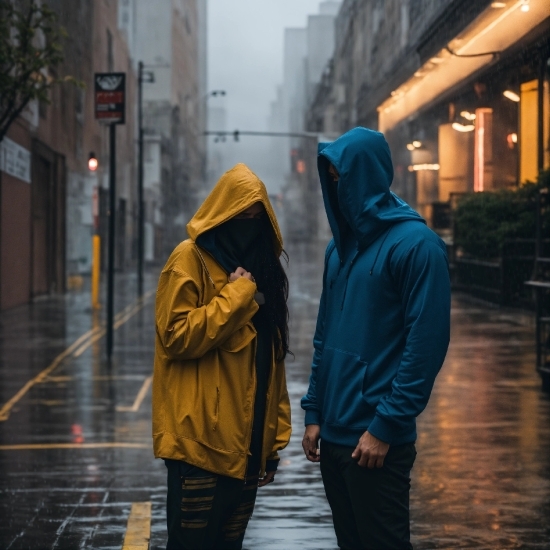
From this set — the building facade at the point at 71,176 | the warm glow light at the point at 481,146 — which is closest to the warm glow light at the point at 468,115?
the warm glow light at the point at 481,146

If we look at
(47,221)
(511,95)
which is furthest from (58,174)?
(511,95)

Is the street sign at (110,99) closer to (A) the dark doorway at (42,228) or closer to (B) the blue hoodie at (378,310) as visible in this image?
(B) the blue hoodie at (378,310)

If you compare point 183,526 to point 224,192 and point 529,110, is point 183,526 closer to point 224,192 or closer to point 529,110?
point 224,192

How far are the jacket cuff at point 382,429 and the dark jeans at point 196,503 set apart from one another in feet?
2.45

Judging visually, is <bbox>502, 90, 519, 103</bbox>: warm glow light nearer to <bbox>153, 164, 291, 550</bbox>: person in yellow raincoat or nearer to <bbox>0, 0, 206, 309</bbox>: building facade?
<bbox>0, 0, 206, 309</bbox>: building facade

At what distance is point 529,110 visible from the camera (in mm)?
27141

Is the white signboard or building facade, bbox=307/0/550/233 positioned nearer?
the white signboard

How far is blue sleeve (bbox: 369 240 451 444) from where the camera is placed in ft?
11.4

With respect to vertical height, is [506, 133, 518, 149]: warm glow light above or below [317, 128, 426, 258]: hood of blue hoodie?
above

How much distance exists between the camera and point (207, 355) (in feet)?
13.0

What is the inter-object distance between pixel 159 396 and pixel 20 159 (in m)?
23.9

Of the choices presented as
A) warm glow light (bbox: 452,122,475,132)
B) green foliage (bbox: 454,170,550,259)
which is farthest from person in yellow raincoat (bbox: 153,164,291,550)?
warm glow light (bbox: 452,122,475,132)

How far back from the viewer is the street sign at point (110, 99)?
14.4 meters

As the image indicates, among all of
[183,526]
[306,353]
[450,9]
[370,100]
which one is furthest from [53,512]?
[370,100]
